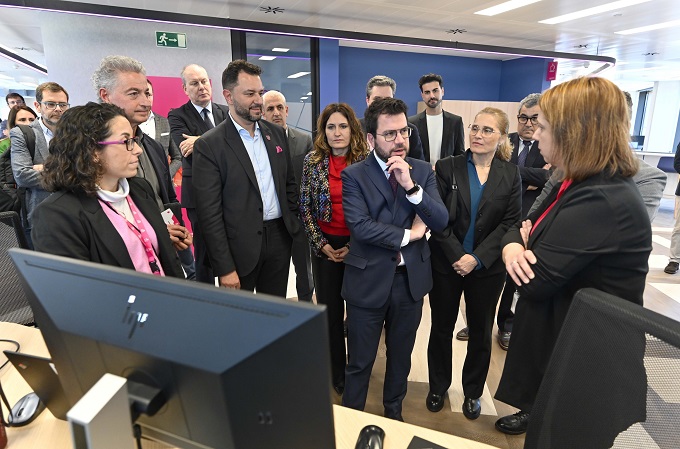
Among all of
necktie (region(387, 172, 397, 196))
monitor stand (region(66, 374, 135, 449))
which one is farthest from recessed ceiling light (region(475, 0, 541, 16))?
monitor stand (region(66, 374, 135, 449))

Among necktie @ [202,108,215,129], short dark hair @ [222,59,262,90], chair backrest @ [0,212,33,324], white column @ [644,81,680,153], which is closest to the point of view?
chair backrest @ [0,212,33,324]

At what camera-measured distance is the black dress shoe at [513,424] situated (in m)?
2.05

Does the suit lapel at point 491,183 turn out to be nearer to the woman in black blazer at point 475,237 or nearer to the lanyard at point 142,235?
the woman in black blazer at point 475,237

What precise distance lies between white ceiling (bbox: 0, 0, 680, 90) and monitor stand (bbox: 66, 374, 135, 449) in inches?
216

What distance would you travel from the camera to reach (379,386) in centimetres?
245

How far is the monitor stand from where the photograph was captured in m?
0.58

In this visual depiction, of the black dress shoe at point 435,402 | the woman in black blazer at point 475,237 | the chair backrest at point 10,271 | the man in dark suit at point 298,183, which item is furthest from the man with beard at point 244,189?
the black dress shoe at point 435,402

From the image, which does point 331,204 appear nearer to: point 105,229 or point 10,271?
point 105,229

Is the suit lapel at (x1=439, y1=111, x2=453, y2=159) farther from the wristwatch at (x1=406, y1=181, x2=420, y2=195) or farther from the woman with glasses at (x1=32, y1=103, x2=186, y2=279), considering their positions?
the woman with glasses at (x1=32, y1=103, x2=186, y2=279)

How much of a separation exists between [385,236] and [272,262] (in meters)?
0.83

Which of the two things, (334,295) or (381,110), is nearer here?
(381,110)

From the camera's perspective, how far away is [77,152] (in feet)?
4.32

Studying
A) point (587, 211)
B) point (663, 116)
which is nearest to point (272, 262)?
point (587, 211)

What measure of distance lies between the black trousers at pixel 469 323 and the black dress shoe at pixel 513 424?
0.55 ft
